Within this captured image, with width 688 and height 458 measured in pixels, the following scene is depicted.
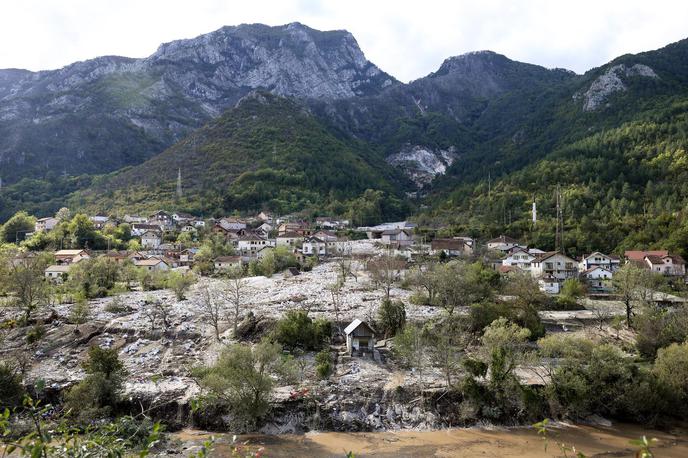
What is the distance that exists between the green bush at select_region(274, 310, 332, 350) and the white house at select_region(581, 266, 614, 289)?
38389 millimetres

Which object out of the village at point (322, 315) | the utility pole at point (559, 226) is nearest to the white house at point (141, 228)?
the village at point (322, 315)

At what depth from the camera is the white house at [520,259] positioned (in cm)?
6391

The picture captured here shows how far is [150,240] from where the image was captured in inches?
3346

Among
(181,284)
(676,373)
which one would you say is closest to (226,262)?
(181,284)

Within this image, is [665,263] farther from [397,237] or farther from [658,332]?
[397,237]

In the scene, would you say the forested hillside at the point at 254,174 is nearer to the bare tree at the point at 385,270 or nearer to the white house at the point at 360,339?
the bare tree at the point at 385,270

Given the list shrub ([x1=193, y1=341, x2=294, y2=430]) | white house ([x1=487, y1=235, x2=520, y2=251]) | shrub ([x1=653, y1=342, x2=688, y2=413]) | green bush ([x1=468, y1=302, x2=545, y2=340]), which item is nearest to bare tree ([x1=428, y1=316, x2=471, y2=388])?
green bush ([x1=468, y1=302, x2=545, y2=340])

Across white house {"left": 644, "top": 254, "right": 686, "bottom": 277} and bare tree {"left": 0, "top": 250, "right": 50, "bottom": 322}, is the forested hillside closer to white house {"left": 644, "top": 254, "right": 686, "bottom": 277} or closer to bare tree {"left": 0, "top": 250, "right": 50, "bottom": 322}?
bare tree {"left": 0, "top": 250, "right": 50, "bottom": 322}

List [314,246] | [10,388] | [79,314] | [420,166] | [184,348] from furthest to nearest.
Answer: [420,166], [314,246], [79,314], [184,348], [10,388]

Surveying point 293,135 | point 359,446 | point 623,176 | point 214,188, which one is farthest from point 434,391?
point 293,135

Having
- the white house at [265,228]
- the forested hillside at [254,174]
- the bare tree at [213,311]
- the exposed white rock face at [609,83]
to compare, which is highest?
the exposed white rock face at [609,83]

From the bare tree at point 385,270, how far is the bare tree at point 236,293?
1494 cm

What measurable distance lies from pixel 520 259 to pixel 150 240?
63188mm

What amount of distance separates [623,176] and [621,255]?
112 feet
